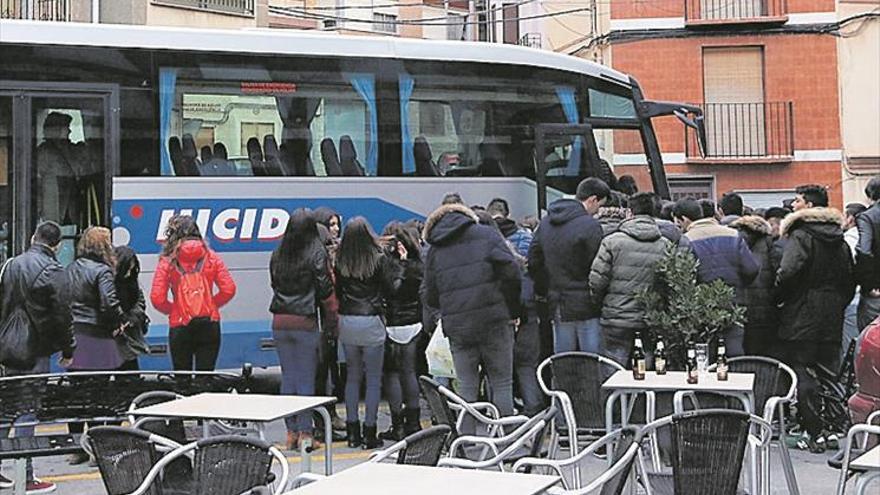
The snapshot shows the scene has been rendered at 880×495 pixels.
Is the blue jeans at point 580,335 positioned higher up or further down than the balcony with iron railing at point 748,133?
Answer: further down

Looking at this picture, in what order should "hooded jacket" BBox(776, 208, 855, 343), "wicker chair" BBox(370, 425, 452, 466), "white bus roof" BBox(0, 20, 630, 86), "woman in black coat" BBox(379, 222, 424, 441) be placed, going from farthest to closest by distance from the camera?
"white bus roof" BBox(0, 20, 630, 86), "woman in black coat" BBox(379, 222, 424, 441), "hooded jacket" BBox(776, 208, 855, 343), "wicker chair" BBox(370, 425, 452, 466)

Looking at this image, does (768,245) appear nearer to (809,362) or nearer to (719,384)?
(809,362)

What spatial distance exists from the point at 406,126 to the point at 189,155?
2257 mm

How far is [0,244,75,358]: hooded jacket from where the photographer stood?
8.02 meters

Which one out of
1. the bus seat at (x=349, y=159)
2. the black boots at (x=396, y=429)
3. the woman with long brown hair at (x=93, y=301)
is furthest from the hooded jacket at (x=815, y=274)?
the woman with long brown hair at (x=93, y=301)

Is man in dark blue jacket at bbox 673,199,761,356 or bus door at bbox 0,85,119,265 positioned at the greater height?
bus door at bbox 0,85,119,265

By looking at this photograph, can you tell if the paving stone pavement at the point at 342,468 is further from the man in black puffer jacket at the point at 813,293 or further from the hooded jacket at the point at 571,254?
the hooded jacket at the point at 571,254

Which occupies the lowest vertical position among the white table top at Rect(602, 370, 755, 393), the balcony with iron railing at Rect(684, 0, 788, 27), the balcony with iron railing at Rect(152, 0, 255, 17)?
the white table top at Rect(602, 370, 755, 393)

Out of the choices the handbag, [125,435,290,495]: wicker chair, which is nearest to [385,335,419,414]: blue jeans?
the handbag

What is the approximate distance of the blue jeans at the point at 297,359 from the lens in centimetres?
892

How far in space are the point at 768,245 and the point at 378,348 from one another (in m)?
3.31

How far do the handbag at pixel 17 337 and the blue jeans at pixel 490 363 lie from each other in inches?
120

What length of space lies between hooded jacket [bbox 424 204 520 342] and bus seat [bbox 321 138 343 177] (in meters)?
3.34

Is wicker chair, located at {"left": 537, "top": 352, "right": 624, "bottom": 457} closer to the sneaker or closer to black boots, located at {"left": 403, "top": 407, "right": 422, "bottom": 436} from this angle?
black boots, located at {"left": 403, "top": 407, "right": 422, "bottom": 436}
